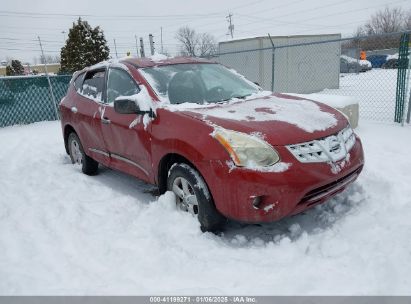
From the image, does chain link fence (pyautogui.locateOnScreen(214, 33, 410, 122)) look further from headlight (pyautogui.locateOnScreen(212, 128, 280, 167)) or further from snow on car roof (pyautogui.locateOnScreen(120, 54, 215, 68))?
headlight (pyautogui.locateOnScreen(212, 128, 280, 167))

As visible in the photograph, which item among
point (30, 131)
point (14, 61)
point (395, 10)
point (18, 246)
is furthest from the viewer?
point (395, 10)

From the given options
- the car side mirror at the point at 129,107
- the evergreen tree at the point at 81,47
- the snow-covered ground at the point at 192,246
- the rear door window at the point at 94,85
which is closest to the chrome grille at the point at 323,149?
the snow-covered ground at the point at 192,246

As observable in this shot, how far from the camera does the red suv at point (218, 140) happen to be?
295cm

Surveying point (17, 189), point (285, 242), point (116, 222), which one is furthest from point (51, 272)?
point (17, 189)

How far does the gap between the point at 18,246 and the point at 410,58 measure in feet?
22.6

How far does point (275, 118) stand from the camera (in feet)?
10.9

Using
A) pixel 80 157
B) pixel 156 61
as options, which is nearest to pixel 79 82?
pixel 80 157

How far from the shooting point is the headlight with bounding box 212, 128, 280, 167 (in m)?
2.94

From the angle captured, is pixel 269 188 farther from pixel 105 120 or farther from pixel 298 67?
pixel 298 67

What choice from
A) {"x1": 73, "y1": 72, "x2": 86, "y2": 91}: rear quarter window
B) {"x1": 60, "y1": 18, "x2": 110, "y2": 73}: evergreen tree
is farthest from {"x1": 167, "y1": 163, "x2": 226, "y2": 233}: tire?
{"x1": 60, "y1": 18, "x2": 110, "y2": 73}: evergreen tree

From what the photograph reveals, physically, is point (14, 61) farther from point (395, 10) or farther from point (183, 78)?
point (395, 10)

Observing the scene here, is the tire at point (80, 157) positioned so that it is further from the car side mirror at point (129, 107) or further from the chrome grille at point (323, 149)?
the chrome grille at point (323, 149)

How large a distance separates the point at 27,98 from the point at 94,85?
22.7 feet

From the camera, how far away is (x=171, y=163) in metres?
3.67
